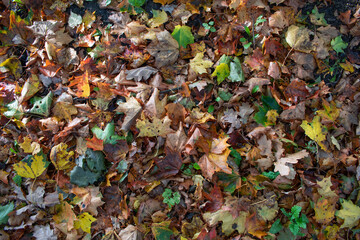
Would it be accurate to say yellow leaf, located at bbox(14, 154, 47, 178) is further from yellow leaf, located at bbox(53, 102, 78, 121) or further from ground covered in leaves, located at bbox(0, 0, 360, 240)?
yellow leaf, located at bbox(53, 102, 78, 121)

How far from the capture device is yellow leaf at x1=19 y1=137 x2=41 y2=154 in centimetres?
211

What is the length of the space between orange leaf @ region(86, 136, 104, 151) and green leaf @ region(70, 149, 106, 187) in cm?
5

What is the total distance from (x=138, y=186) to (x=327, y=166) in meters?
1.66

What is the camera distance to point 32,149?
2125mm

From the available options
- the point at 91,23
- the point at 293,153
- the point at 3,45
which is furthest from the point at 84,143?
the point at 293,153

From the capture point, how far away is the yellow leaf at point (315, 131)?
2043mm

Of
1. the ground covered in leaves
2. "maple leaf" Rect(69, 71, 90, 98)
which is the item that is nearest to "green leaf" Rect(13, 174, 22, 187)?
the ground covered in leaves

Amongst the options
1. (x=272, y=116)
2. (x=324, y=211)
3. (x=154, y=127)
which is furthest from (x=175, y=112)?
(x=324, y=211)

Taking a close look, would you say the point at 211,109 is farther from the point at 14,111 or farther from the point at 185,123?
the point at 14,111

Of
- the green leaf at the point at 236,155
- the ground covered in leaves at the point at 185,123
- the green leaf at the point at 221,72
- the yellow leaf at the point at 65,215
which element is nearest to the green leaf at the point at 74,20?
the ground covered in leaves at the point at 185,123

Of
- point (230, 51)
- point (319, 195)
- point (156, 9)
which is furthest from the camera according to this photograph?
point (156, 9)

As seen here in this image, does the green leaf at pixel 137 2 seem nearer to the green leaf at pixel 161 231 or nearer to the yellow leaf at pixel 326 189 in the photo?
the green leaf at pixel 161 231

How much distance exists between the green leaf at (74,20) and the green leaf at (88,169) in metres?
1.40

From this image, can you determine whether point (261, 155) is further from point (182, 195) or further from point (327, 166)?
point (182, 195)
